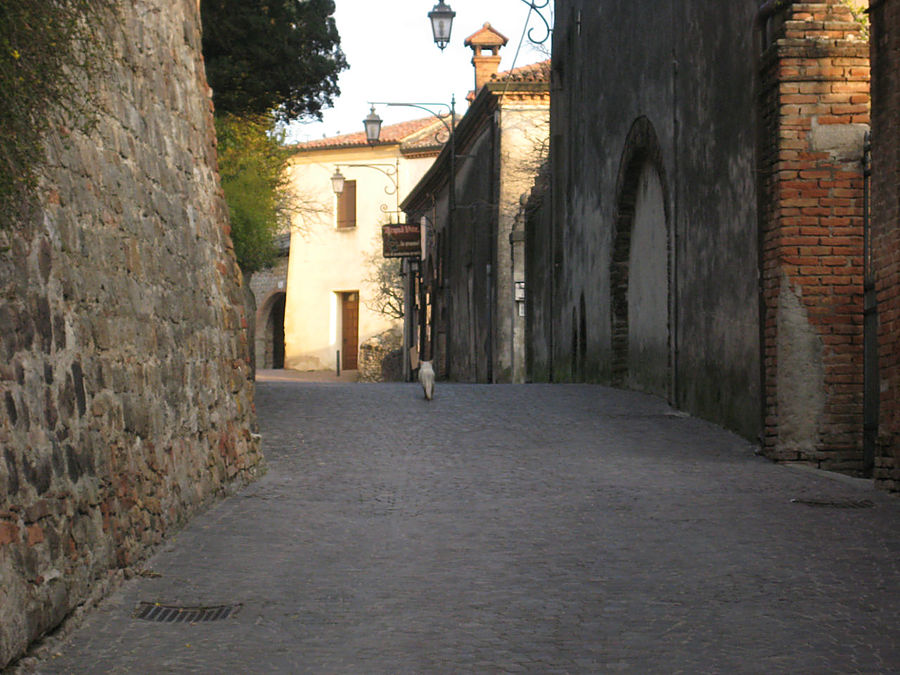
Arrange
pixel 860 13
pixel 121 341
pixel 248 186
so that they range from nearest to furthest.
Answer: pixel 121 341 → pixel 860 13 → pixel 248 186

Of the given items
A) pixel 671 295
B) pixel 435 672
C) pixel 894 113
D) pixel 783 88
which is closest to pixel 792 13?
pixel 783 88

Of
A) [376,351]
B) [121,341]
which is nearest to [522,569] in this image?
[121,341]

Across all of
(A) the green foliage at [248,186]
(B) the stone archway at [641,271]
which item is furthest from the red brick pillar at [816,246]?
(A) the green foliage at [248,186]

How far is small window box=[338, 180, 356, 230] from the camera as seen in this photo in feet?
145

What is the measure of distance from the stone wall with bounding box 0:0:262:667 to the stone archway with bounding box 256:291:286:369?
122 ft

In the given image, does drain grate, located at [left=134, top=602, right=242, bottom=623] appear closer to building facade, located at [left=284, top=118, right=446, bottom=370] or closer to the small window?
building facade, located at [left=284, top=118, right=446, bottom=370]

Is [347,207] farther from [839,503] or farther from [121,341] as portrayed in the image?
[121,341]

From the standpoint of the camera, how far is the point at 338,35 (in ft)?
49.2

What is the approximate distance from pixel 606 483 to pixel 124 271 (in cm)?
414

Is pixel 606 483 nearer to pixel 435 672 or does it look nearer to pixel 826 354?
pixel 826 354

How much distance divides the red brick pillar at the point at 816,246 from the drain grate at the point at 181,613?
240 inches

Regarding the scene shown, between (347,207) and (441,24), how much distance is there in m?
24.2

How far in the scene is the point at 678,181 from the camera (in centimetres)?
1354

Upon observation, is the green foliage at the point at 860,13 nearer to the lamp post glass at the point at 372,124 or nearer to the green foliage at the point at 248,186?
the green foliage at the point at 248,186
